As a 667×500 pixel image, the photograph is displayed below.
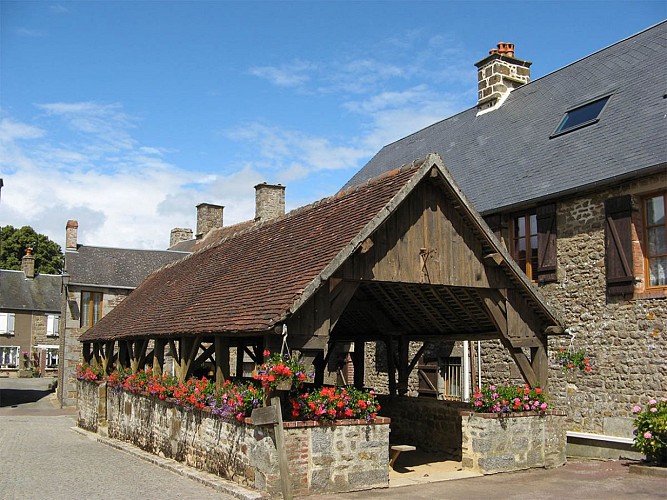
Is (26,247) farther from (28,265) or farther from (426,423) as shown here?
(426,423)

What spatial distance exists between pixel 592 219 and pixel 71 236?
20.9 metres

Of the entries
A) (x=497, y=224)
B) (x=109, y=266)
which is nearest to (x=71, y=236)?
(x=109, y=266)

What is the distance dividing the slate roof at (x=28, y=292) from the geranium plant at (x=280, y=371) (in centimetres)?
3564

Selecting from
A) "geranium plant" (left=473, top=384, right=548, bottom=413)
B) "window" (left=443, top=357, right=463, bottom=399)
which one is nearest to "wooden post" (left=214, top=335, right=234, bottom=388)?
"geranium plant" (left=473, top=384, right=548, bottom=413)

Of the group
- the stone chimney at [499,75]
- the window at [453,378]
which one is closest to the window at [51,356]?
the window at [453,378]

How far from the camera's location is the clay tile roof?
28.3 ft

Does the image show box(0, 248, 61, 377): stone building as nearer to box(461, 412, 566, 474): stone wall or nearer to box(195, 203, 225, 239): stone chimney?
box(195, 203, 225, 239): stone chimney

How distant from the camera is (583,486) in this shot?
9016 millimetres

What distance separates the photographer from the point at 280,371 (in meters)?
7.88

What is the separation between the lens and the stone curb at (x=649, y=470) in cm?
962

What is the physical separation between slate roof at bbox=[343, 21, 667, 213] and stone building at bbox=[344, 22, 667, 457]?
3cm

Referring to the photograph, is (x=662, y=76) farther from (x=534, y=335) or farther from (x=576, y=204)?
(x=534, y=335)

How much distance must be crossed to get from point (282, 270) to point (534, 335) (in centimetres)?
389

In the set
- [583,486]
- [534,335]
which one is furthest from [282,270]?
[583,486]
